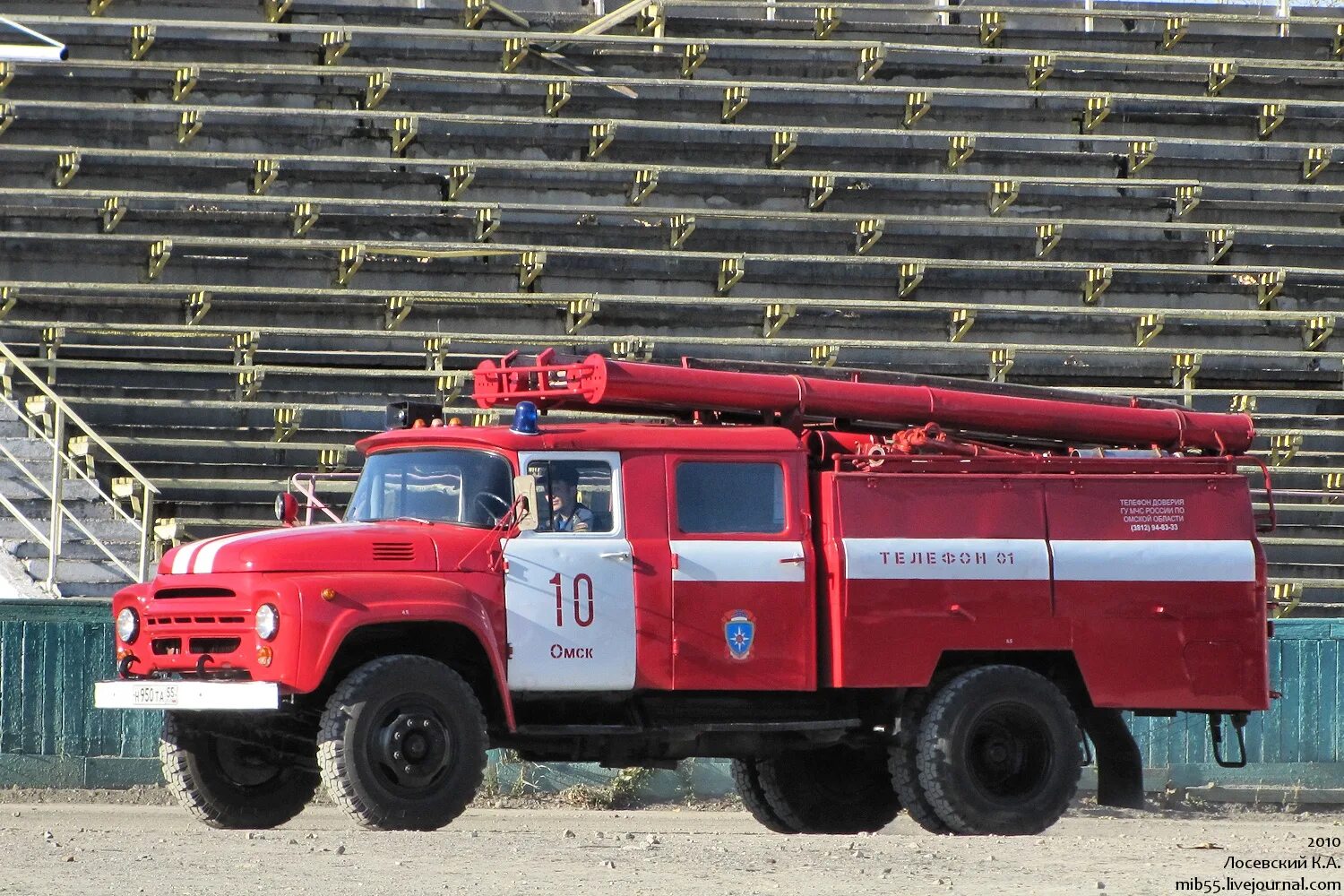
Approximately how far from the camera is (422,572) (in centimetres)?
1071

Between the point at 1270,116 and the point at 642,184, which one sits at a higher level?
the point at 1270,116

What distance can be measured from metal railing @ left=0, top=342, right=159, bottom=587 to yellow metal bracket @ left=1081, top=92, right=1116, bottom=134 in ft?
40.4

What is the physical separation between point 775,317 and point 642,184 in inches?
85.8

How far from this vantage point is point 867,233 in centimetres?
2316

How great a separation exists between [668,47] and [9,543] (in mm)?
10674

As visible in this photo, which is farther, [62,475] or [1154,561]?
[62,475]

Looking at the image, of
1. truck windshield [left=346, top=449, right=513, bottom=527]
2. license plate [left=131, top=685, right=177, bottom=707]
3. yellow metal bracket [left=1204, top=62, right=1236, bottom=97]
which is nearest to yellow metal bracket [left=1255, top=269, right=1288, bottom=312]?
yellow metal bracket [left=1204, top=62, right=1236, bottom=97]

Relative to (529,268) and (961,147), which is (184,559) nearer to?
(529,268)

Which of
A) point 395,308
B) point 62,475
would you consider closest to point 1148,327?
point 395,308

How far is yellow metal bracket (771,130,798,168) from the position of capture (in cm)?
2353

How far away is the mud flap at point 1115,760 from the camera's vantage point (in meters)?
12.6

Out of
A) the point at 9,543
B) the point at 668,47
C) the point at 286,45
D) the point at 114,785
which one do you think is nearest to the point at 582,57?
the point at 668,47

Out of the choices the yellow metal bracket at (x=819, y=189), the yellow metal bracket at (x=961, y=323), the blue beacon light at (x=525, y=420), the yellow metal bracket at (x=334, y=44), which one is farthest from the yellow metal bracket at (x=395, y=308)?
the blue beacon light at (x=525, y=420)

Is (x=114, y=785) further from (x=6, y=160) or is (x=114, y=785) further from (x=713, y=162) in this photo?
(x=713, y=162)
